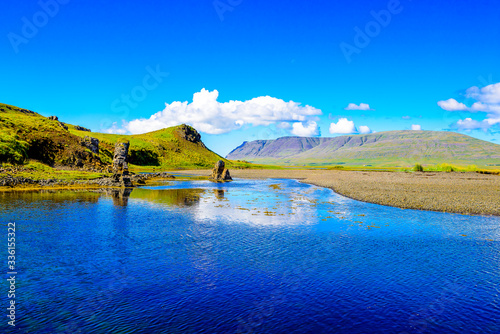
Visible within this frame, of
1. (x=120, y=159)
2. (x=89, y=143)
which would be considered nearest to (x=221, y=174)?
(x=120, y=159)

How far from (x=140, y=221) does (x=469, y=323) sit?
31145mm

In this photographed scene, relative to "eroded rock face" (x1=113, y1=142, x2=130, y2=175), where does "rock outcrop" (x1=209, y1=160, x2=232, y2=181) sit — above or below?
below

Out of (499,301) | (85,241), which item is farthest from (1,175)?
(499,301)

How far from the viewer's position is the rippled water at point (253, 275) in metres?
14.1

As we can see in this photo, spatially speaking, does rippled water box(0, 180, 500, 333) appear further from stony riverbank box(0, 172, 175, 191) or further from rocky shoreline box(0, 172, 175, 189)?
rocky shoreline box(0, 172, 175, 189)

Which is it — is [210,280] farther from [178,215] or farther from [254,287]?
[178,215]

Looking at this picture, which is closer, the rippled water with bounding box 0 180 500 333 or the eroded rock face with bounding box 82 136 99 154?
the rippled water with bounding box 0 180 500 333

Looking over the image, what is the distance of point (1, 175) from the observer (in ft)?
192

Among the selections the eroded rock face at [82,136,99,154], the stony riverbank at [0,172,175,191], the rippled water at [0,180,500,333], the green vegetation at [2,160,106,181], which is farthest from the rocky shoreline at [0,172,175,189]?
the eroded rock face at [82,136,99,154]

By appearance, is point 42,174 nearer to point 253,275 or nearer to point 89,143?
point 89,143

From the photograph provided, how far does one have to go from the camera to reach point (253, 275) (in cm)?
1958

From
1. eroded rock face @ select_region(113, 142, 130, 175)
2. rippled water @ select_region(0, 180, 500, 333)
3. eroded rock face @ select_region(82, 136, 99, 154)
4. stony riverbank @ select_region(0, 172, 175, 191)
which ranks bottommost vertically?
rippled water @ select_region(0, 180, 500, 333)

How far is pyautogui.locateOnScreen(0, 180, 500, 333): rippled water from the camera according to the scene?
14.1 m

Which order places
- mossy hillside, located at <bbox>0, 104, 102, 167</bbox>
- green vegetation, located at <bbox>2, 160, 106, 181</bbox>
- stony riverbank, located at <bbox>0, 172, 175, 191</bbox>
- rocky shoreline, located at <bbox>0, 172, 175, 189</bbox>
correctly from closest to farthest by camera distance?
stony riverbank, located at <bbox>0, 172, 175, 191</bbox> < rocky shoreline, located at <bbox>0, 172, 175, 189</bbox> < green vegetation, located at <bbox>2, 160, 106, 181</bbox> < mossy hillside, located at <bbox>0, 104, 102, 167</bbox>
